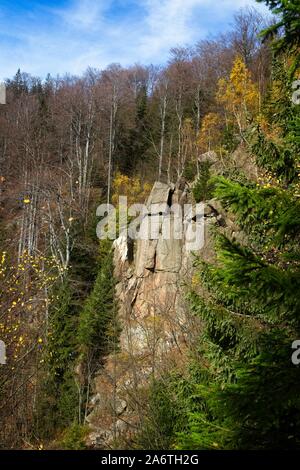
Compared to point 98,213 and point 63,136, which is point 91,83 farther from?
point 98,213

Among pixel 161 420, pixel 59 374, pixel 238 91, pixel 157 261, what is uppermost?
pixel 238 91

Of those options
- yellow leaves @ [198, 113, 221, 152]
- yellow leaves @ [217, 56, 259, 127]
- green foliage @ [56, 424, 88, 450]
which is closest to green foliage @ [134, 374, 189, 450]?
green foliage @ [56, 424, 88, 450]

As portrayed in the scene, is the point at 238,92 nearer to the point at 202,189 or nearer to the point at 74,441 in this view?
the point at 202,189

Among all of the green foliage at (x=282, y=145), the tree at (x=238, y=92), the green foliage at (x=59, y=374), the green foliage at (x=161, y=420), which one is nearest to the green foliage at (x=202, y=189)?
the tree at (x=238, y=92)

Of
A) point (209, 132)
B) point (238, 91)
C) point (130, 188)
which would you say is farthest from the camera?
point (130, 188)

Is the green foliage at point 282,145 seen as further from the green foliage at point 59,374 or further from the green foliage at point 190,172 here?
the green foliage at point 190,172

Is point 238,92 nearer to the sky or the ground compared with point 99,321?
nearer to the sky

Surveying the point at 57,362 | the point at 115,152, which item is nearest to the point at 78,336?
the point at 57,362

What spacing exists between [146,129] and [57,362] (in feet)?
82.5

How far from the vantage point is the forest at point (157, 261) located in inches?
126

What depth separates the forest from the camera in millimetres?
3189

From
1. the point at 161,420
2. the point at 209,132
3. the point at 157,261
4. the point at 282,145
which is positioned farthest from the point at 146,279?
the point at 209,132

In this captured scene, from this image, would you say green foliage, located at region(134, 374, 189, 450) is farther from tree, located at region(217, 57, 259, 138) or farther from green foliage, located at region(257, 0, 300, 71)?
tree, located at region(217, 57, 259, 138)

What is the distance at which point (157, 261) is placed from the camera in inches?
774
